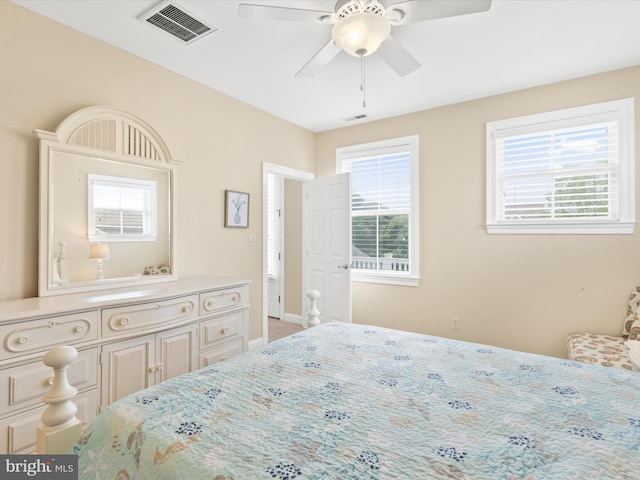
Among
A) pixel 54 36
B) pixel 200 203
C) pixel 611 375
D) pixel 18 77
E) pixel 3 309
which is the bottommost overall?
pixel 611 375

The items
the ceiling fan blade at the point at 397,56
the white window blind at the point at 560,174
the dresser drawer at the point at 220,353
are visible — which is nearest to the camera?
the ceiling fan blade at the point at 397,56

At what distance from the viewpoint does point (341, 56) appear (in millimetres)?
2648

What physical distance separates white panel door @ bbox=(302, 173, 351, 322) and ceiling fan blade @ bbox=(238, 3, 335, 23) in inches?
91.5

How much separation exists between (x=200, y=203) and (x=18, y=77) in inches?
57.6

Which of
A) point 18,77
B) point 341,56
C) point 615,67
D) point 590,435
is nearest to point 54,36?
point 18,77

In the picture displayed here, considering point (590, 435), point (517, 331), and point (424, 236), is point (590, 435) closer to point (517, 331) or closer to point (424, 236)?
point (517, 331)

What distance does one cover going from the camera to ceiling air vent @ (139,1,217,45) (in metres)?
2.08

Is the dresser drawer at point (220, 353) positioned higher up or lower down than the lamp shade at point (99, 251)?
lower down

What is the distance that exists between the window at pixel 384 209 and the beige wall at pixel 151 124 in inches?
33.6

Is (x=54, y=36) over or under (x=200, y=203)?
over

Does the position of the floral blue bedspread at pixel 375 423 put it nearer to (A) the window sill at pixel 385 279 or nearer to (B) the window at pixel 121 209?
(B) the window at pixel 121 209

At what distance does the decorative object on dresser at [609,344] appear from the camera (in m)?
2.31

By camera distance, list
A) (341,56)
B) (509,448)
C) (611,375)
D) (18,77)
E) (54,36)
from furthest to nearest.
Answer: (341,56), (54,36), (18,77), (611,375), (509,448)

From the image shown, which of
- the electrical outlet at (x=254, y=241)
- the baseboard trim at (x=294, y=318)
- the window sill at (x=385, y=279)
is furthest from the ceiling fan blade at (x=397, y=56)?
the baseboard trim at (x=294, y=318)
